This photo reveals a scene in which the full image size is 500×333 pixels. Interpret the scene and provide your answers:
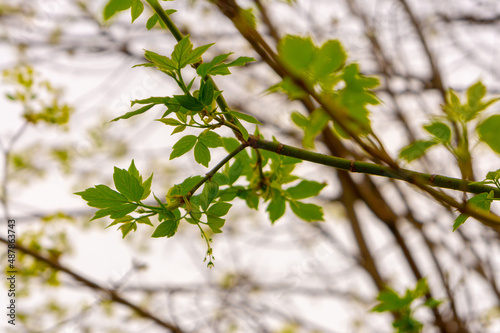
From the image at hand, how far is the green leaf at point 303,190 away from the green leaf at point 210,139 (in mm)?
179

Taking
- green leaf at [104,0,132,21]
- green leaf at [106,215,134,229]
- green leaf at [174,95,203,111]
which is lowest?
green leaf at [106,215,134,229]

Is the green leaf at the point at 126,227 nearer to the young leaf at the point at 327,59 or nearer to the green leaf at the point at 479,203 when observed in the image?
the young leaf at the point at 327,59

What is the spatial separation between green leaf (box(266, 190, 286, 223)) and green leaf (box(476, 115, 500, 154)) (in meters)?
0.34

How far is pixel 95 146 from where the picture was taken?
2.95 meters

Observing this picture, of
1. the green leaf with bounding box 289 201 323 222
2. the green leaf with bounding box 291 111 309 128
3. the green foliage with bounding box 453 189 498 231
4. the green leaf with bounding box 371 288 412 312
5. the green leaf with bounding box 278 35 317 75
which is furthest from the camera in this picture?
the green leaf with bounding box 371 288 412 312

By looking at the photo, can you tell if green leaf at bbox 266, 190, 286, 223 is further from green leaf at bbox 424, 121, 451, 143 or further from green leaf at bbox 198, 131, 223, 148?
green leaf at bbox 424, 121, 451, 143

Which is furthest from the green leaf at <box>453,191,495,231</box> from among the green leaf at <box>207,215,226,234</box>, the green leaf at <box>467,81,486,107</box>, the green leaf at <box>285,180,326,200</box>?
the green leaf at <box>207,215,226,234</box>

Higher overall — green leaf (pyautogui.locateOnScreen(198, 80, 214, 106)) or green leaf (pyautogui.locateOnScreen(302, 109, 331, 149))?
green leaf (pyautogui.locateOnScreen(198, 80, 214, 106))

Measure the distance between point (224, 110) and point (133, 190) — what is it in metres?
0.19

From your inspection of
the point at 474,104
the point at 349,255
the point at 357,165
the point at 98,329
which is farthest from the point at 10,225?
the point at 349,255

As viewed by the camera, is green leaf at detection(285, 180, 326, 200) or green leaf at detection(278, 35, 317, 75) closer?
green leaf at detection(278, 35, 317, 75)

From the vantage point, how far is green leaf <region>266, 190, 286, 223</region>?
71 centimetres

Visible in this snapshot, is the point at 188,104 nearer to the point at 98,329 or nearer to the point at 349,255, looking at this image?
the point at 349,255

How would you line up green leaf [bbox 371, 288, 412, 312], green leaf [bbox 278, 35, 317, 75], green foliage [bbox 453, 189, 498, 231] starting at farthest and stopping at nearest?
green leaf [bbox 371, 288, 412, 312] → green foliage [bbox 453, 189, 498, 231] → green leaf [bbox 278, 35, 317, 75]
